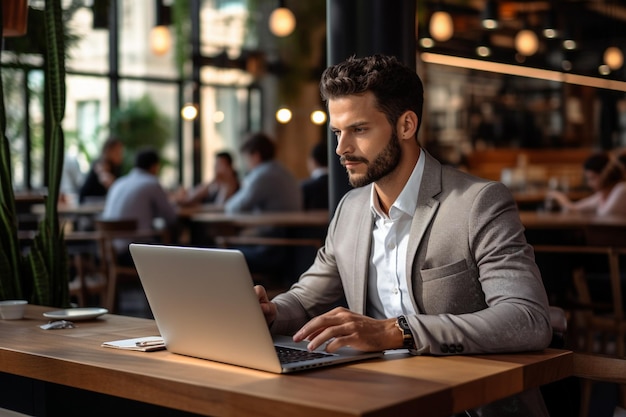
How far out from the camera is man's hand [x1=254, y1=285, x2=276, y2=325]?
2527 millimetres

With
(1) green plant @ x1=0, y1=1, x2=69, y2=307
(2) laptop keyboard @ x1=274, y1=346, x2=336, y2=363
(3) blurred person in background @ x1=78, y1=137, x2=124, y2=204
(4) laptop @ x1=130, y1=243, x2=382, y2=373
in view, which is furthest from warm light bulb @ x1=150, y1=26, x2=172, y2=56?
(2) laptop keyboard @ x1=274, y1=346, x2=336, y2=363

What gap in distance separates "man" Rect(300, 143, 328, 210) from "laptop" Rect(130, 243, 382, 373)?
21.8ft

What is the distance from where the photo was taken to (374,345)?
2.14 m

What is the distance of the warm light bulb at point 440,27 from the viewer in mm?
10102

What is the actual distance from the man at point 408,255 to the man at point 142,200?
5508mm

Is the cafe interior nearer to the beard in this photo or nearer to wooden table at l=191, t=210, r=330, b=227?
wooden table at l=191, t=210, r=330, b=227

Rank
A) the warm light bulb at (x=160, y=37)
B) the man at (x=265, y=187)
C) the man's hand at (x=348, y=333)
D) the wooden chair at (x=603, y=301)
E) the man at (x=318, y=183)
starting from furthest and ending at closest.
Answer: the warm light bulb at (x=160, y=37), the man at (x=318, y=183), the man at (x=265, y=187), the wooden chair at (x=603, y=301), the man's hand at (x=348, y=333)

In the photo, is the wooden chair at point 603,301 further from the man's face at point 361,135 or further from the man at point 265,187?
the man's face at point 361,135

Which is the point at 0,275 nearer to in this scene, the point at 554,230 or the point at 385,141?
the point at 385,141

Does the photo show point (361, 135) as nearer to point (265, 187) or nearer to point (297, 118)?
point (265, 187)

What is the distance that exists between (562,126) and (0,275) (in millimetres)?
13201

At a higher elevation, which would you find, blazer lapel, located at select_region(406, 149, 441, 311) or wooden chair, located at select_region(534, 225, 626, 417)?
blazer lapel, located at select_region(406, 149, 441, 311)

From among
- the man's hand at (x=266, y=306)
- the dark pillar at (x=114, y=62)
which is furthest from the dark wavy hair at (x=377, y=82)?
the dark pillar at (x=114, y=62)

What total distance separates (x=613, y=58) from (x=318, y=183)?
4.08m
